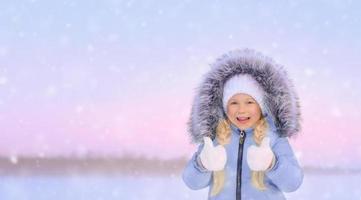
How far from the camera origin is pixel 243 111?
409 cm

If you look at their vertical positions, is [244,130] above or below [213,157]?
above

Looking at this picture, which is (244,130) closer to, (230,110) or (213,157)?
(230,110)

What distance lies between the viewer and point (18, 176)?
11.7m

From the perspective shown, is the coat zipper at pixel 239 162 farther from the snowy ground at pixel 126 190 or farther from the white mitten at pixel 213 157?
the snowy ground at pixel 126 190

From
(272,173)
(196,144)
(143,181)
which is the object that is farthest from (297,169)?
(143,181)

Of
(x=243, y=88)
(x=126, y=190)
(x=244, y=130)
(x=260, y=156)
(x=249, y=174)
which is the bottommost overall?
(x=126, y=190)

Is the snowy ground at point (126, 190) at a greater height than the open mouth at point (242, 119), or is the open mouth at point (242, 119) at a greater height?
the open mouth at point (242, 119)

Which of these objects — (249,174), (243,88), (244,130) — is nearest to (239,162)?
(249,174)

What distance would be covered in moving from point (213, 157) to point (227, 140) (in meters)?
0.21

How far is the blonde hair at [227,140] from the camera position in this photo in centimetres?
400

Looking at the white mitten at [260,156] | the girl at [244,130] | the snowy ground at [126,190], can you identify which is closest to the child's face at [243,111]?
the girl at [244,130]

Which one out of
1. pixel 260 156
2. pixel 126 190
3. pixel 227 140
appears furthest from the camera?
pixel 126 190

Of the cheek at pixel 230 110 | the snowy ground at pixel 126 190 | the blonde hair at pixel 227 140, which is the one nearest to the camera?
the blonde hair at pixel 227 140

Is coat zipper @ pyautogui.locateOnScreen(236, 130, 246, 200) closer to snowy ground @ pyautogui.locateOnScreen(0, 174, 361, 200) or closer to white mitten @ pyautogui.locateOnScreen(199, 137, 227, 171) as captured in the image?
white mitten @ pyautogui.locateOnScreen(199, 137, 227, 171)
